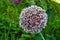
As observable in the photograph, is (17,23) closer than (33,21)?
No

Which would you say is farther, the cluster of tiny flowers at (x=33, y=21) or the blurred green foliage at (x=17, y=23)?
the blurred green foliage at (x=17, y=23)

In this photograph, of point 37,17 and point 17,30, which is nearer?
point 37,17

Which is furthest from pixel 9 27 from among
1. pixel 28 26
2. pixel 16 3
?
pixel 28 26

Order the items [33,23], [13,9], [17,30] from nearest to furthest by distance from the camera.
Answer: [33,23], [17,30], [13,9]

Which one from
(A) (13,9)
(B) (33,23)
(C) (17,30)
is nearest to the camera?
(B) (33,23)

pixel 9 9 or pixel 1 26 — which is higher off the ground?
pixel 9 9

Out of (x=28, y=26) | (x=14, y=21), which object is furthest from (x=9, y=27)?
(x=28, y=26)

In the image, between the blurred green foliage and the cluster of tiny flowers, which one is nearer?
the cluster of tiny flowers

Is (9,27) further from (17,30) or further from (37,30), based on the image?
(37,30)
